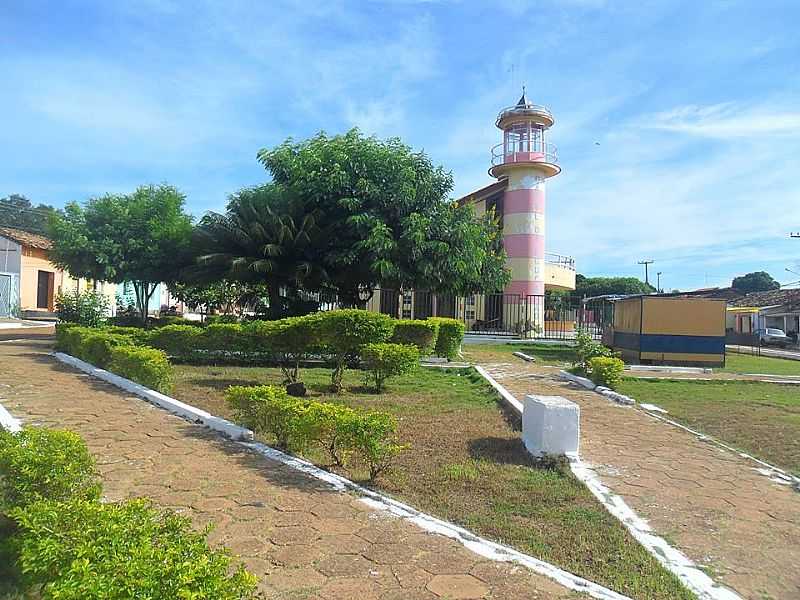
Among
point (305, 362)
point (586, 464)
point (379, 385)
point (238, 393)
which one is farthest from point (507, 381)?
point (238, 393)

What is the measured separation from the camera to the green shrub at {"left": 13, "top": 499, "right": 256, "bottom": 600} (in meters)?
2.17

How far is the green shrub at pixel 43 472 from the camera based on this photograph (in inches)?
135

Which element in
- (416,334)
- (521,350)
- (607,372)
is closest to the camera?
(607,372)

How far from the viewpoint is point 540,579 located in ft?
11.0

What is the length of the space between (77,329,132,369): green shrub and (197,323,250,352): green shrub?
1502mm

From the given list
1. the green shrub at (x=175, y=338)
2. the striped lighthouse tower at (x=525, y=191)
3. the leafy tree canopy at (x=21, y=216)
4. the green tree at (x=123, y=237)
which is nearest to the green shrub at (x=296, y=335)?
the green shrub at (x=175, y=338)

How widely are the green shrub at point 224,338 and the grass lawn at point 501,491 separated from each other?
312 centimetres

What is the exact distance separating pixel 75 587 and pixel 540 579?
2294mm

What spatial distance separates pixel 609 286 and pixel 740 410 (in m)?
60.6

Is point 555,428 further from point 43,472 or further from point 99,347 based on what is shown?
point 99,347

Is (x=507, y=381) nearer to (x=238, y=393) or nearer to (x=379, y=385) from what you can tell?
(x=379, y=385)

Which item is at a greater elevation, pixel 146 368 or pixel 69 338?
pixel 69 338

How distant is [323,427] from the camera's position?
533 cm

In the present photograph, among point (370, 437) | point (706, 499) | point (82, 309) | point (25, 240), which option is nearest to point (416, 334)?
point (82, 309)
